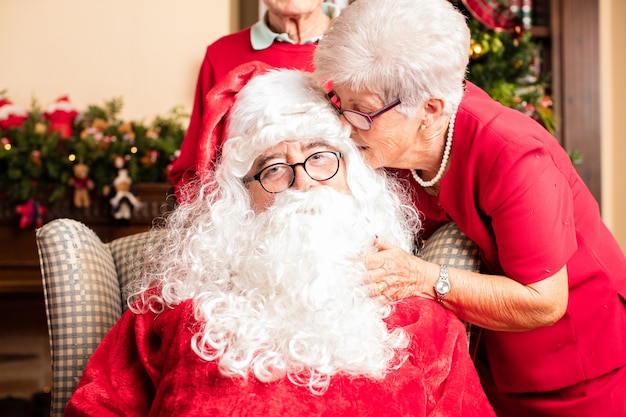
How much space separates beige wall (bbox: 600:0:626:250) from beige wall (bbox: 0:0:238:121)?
7.33 feet

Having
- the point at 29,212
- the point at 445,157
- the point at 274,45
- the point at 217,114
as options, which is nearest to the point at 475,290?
the point at 445,157

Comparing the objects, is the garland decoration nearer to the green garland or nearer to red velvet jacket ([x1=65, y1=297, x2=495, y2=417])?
the green garland

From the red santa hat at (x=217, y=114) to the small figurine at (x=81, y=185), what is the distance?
1.89 m

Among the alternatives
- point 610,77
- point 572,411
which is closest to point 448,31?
point 572,411

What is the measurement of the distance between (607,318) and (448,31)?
2.75 ft

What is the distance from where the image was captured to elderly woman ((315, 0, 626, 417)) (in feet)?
5.15

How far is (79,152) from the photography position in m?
3.56

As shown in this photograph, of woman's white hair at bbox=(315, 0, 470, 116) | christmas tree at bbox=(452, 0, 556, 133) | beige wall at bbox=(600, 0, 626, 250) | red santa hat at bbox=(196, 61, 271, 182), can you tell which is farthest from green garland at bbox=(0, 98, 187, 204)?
beige wall at bbox=(600, 0, 626, 250)

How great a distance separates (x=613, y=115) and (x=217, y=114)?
3.23m

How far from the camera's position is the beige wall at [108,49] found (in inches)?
154

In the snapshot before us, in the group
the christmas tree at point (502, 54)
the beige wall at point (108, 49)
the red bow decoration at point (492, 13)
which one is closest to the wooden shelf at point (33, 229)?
the beige wall at point (108, 49)

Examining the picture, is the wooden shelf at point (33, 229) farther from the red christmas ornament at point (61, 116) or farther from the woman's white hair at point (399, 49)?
the woman's white hair at point (399, 49)

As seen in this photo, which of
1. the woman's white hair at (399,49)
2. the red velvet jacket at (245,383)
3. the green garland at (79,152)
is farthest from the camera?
the green garland at (79,152)

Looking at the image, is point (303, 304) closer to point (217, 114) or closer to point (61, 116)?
point (217, 114)
